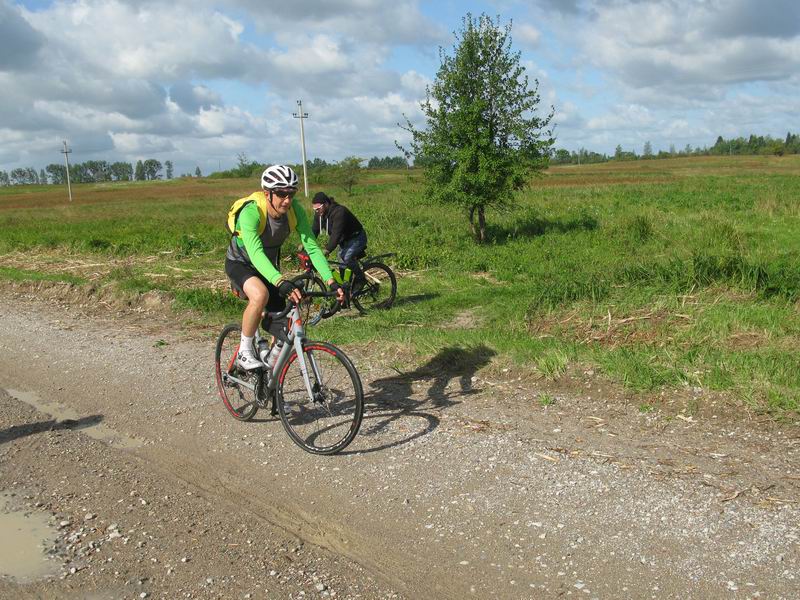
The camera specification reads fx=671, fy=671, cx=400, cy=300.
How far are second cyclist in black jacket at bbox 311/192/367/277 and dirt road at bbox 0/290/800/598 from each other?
4.29 meters

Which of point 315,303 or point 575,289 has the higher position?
point 575,289

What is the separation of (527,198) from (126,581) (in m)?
30.2

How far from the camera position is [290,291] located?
16.6 ft

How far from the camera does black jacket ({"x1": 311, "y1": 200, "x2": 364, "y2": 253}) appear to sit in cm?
1080

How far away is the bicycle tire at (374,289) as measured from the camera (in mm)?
10930

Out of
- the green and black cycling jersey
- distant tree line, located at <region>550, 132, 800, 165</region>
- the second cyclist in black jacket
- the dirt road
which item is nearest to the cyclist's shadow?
the dirt road

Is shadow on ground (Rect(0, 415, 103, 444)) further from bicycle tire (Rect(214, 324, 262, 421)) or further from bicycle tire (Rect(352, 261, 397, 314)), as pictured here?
bicycle tire (Rect(352, 261, 397, 314))

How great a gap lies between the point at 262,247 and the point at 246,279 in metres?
0.33

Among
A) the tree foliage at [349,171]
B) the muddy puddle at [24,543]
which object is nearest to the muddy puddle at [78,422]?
the muddy puddle at [24,543]

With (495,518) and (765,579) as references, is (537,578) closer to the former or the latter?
Result: (495,518)

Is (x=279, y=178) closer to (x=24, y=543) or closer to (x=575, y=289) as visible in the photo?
(x=24, y=543)

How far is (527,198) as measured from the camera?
3219cm

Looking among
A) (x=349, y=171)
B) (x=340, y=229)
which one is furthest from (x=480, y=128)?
(x=349, y=171)

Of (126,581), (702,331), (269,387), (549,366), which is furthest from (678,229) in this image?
(126,581)
